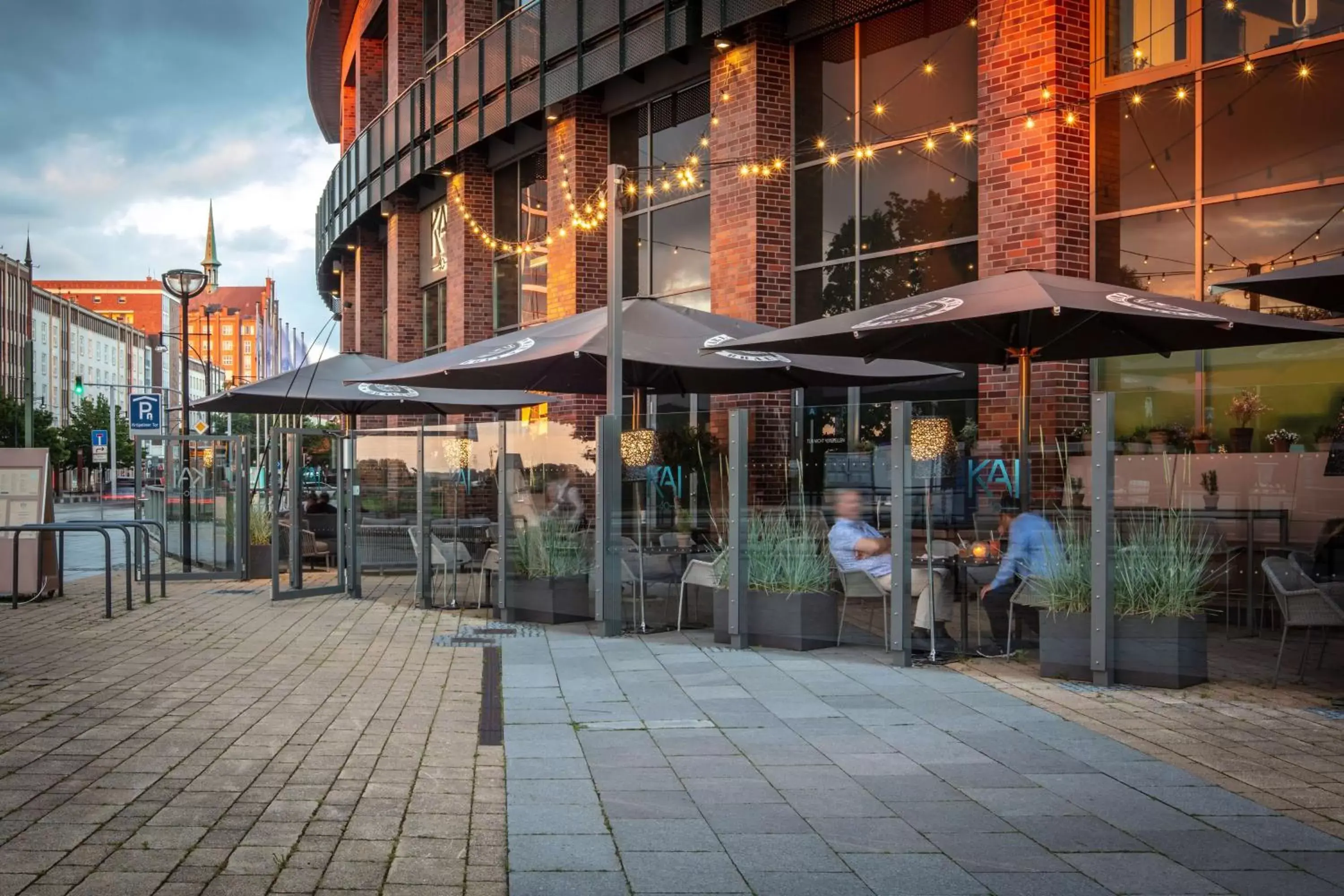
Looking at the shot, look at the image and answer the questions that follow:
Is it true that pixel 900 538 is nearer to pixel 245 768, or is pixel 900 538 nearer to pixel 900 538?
pixel 900 538

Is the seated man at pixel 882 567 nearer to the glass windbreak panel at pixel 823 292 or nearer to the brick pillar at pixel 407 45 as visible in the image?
the glass windbreak panel at pixel 823 292

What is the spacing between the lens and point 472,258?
23.8 m

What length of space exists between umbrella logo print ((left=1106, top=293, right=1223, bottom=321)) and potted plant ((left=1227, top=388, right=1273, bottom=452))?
90 centimetres

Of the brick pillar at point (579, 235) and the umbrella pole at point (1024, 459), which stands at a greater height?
the brick pillar at point (579, 235)

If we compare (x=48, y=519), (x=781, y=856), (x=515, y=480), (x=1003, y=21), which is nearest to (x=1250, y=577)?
(x=781, y=856)

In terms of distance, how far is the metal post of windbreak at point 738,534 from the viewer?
9.66m

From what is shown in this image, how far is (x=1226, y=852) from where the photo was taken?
463cm

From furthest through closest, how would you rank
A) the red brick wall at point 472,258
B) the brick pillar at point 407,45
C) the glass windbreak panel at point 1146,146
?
the brick pillar at point 407,45 → the red brick wall at point 472,258 → the glass windbreak panel at point 1146,146

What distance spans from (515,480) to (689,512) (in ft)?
7.24

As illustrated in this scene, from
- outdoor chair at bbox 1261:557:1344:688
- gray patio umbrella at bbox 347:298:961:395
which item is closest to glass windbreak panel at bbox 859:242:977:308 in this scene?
gray patio umbrella at bbox 347:298:961:395

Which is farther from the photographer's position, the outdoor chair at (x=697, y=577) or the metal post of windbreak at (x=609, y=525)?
the metal post of windbreak at (x=609, y=525)

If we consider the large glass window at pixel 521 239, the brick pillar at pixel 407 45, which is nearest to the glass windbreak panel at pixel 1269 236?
the large glass window at pixel 521 239

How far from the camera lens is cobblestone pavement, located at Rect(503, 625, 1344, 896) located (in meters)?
4.38

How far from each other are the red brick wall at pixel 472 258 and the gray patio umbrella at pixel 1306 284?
659 inches
